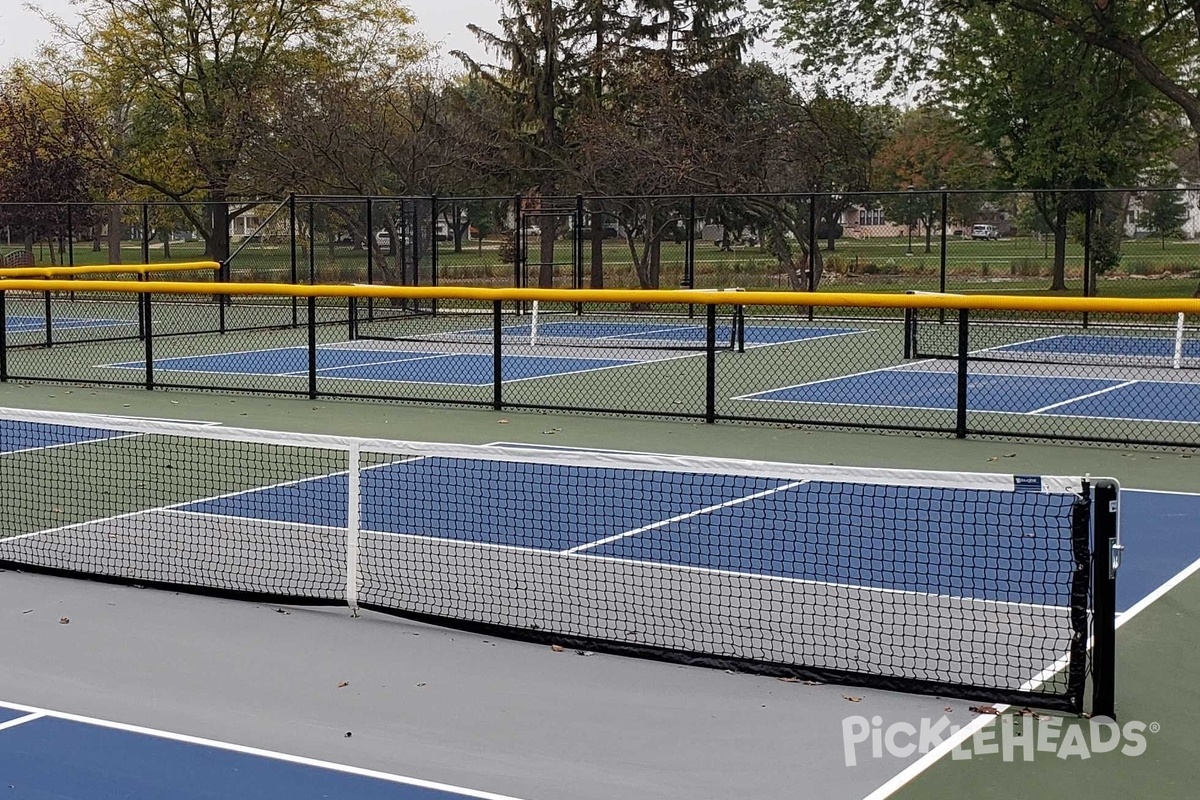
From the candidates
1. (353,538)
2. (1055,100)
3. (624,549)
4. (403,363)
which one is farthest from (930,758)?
(1055,100)

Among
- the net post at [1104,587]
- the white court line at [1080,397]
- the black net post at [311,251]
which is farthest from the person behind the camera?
the black net post at [311,251]

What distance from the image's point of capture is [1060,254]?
29516 mm

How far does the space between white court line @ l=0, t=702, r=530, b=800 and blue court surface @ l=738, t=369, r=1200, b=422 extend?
10.3 meters

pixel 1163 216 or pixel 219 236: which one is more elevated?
pixel 1163 216

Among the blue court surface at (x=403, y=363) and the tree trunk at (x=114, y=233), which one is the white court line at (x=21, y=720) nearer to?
the blue court surface at (x=403, y=363)

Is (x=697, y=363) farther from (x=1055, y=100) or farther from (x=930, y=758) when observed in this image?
(x=1055, y=100)

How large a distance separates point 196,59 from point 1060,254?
92.2ft

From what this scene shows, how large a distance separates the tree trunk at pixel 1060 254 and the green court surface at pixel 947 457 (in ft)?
54.0

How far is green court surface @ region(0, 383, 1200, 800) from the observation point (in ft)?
17.7

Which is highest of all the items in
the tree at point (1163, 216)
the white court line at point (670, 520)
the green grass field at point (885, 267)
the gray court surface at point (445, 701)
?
the tree at point (1163, 216)

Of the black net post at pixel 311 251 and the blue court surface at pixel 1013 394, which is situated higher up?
the black net post at pixel 311 251

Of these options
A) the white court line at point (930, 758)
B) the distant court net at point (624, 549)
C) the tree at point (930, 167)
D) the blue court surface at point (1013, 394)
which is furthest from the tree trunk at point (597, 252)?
the white court line at point (930, 758)

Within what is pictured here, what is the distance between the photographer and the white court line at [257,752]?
17.6ft

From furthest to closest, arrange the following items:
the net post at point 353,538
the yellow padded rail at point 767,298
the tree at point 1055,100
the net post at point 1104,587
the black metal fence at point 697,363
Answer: the tree at point 1055,100, the black metal fence at point 697,363, the yellow padded rail at point 767,298, the net post at point 353,538, the net post at point 1104,587
